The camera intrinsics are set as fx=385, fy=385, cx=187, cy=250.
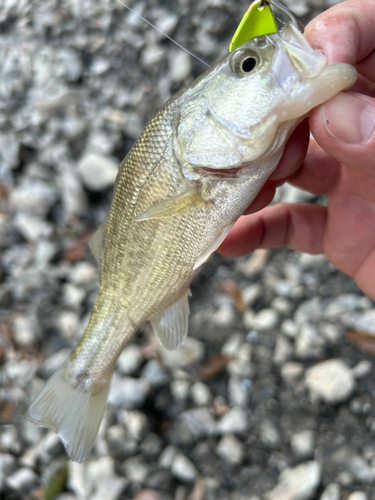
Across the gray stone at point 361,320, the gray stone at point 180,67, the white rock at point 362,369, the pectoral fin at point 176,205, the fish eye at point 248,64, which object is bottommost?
the white rock at point 362,369

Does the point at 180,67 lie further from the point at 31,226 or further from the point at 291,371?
the point at 291,371

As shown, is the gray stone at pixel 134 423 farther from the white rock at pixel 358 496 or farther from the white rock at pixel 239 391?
the white rock at pixel 358 496

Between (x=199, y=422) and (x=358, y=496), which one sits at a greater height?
(x=358, y=496)

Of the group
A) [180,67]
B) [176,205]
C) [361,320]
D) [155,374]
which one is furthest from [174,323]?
[180,67]

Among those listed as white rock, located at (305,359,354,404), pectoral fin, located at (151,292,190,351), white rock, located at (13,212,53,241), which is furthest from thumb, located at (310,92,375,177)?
white rock, located at (13,212,53,241)

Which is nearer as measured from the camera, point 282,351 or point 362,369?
point 362,369

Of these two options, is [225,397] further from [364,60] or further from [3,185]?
[3,185]

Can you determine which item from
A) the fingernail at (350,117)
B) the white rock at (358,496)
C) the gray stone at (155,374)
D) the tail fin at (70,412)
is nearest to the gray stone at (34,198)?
the gray stone at (155,374)
